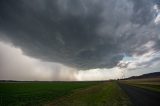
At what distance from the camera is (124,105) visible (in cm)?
1948

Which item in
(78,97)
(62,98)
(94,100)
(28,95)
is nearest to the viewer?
(94,100)

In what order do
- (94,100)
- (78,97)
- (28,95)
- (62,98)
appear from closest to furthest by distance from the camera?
(94,100), (62,98), (78,97), (28,95)

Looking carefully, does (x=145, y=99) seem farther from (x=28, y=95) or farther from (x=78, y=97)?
(x=28, y=95)

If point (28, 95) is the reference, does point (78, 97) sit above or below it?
below

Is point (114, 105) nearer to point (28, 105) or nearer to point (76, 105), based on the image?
point (76, 105)

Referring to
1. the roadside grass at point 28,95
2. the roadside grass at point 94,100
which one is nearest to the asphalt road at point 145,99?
the roadside grass at point 94,100

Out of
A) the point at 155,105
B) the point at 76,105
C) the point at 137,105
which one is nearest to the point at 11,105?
the point at 76,105

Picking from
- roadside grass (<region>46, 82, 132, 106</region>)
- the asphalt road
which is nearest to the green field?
roadside grass (<region>46, 82, 132, 106</region>)

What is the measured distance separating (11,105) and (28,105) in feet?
6.57

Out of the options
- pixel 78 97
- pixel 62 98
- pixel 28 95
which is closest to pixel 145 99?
pixel 78 97

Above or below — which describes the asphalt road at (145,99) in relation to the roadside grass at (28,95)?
below

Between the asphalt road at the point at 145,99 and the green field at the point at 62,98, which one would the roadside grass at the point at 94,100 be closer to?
the green field at the point at 62,98

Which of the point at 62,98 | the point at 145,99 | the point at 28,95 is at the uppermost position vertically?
the point at 28,95

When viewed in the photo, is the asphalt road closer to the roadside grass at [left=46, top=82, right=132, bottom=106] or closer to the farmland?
the farmland
